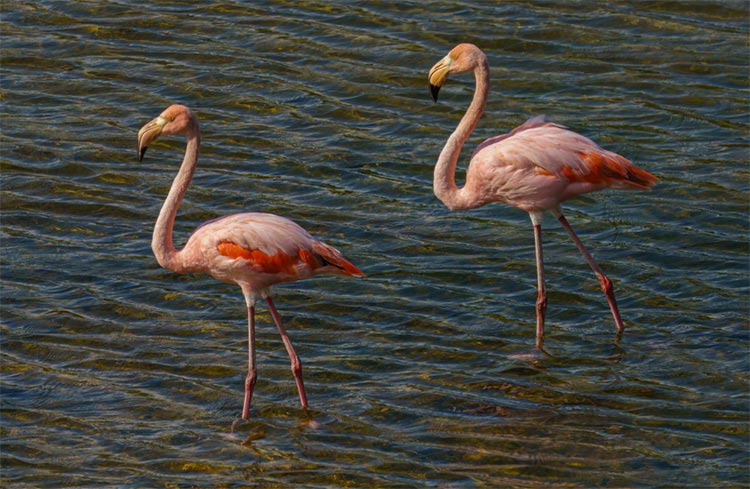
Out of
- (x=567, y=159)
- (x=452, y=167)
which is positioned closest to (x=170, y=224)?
(x=452, y=167)

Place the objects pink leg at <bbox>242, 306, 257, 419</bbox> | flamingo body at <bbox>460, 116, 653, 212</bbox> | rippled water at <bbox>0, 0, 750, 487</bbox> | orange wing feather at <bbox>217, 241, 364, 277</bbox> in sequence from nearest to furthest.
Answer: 1. rippled water at <bbox>0, 0, 750, 487</bbox>
2. orange wing feather at <bbox>217, 241, 364, 277</bbox>
3. pink leg at <bbox>242, 306, 257, 419</bbox>
4. flamingo body at <bbox>460, 116, 653, 212</bbox>

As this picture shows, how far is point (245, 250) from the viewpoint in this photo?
748cm

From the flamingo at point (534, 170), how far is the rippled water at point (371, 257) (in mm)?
517

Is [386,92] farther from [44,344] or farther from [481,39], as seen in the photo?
[44,344]

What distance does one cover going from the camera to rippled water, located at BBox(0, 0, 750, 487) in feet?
23.8

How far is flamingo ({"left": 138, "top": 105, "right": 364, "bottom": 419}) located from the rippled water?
56 centimetres

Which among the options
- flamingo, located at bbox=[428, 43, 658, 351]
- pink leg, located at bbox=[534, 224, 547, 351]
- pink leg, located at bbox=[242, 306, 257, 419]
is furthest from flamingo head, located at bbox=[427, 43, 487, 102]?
pink leg, located at bbox=[242, 306, 257, 419]

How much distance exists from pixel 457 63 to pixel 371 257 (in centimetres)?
136

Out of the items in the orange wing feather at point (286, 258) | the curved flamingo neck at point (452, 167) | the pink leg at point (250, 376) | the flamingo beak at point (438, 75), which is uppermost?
the flamingo beak at point (438, 75)

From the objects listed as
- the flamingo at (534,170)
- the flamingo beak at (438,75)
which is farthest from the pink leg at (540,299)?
the flamingo beak at (438,75)

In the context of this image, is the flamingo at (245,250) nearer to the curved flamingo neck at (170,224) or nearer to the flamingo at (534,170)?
the curved flamingo neck at (170,224)

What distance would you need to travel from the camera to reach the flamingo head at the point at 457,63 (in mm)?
8570

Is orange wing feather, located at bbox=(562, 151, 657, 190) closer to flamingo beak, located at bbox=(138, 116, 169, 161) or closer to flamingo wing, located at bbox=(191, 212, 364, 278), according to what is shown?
flamingo wing, located at bbox=(191, 212, 364, 278)

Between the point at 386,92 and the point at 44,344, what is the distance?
3.86 meters
